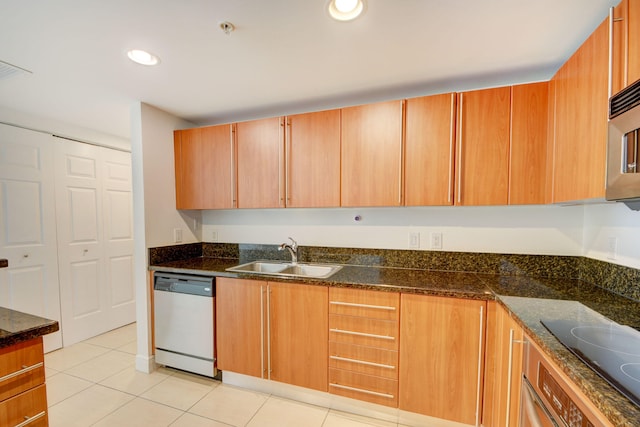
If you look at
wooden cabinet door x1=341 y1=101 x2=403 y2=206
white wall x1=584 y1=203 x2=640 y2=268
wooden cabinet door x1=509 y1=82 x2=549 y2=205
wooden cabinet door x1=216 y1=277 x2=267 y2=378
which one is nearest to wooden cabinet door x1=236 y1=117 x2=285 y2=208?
wooden cabinet door x1=341 y1=101 x2=403 y2=206

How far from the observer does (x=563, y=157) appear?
54.4 inches

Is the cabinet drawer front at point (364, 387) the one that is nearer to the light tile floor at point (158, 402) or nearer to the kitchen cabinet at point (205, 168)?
the light tile floor at point (158, 402)

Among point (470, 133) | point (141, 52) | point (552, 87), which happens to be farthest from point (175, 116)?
point (552, 87)

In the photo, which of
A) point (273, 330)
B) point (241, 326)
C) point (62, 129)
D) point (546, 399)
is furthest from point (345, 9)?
point (62, 129)

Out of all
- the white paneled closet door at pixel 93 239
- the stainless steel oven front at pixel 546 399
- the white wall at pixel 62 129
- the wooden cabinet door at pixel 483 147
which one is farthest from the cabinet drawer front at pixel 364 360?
the white wall at pixel 62 129

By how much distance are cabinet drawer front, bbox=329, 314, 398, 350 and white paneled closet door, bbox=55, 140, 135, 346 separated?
2.75 m

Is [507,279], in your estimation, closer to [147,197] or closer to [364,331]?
[364,331]

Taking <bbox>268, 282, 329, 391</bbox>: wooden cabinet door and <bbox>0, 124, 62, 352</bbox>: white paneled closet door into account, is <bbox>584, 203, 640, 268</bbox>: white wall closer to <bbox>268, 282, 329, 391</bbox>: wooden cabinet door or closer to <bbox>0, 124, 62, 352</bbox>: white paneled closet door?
<bbox>268, 282, 329, 391</bbox>: wooden cabinet door

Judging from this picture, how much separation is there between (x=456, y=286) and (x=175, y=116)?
2735 mm

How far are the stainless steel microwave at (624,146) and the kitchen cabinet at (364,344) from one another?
41.6 inches

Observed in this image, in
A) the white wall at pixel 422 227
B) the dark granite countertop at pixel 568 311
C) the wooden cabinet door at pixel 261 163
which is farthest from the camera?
the wooden cabinet door at pixel 261 163

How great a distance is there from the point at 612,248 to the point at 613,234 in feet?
0.26

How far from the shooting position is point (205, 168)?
2.36 metres

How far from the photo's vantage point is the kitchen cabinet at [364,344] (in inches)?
63.1
